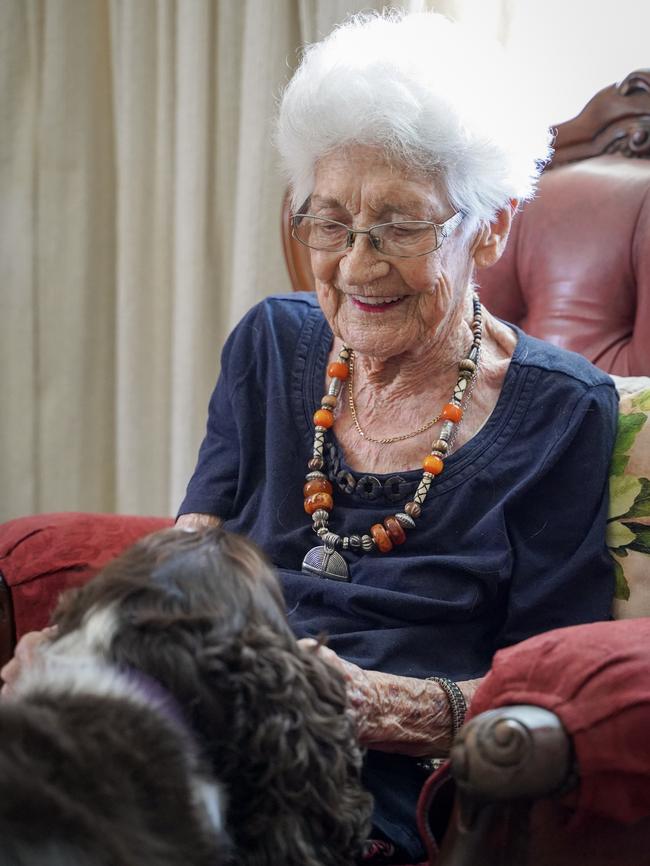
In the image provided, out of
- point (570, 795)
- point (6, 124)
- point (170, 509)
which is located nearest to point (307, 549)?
point (570, 795)

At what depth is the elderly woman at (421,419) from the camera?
137cm

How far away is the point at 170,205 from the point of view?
8.76 ft

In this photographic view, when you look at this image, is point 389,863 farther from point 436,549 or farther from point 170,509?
point 170,509

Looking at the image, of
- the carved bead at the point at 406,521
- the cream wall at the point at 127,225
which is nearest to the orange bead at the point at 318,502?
the carved bead at the point at 406,521

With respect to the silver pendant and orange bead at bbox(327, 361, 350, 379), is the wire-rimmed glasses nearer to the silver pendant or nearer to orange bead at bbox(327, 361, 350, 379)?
orange bead at bbox(327, 361, 350, 379)

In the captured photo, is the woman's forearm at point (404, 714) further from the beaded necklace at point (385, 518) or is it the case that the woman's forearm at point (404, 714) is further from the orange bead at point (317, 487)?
the orange bead at point (317, 487)

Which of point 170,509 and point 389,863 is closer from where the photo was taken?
point 389,863

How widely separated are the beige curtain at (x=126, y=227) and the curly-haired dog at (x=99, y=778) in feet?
5.67

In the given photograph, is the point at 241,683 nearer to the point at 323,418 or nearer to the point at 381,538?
the point at 381,538

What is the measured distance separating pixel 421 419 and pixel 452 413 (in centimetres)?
6

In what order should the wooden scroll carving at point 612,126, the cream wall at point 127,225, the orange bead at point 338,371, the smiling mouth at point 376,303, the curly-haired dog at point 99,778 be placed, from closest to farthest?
the curly-haired dog at point 99,778
the smiling mouth at point 376,303
the orange bead at point 338,371
the wooden scroll carving at point 612,126
the cream wall at point 127,225

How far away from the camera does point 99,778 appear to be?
74cm

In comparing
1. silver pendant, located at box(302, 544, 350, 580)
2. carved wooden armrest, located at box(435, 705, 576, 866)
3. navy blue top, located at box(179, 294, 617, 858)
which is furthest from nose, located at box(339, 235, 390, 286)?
carved wooden armrest, located at box(435, 705, 576, 866)

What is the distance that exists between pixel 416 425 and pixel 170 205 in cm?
139
